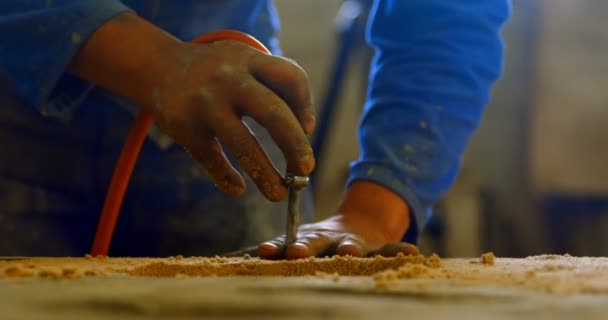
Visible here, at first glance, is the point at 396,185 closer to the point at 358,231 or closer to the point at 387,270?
the point at 358,231

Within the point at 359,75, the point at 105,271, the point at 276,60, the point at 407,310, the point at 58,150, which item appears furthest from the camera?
the point at 359,75

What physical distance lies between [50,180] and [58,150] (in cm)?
5

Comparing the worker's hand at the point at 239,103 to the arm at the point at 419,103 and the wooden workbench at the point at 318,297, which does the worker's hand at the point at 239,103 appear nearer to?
A: the wooden workbench at the point at 318,297

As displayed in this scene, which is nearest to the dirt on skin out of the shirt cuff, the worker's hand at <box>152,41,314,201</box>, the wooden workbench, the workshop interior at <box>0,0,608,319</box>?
the wooden workbench

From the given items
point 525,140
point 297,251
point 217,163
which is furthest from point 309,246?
point 525,140

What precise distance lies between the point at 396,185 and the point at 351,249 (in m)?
0.29

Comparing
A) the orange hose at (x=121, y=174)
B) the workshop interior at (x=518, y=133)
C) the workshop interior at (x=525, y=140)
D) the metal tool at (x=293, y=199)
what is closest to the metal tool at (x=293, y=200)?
the metal tool at (x=293, y=199)

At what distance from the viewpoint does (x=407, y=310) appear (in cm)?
40

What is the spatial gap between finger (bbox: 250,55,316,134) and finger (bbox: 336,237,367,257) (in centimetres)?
21

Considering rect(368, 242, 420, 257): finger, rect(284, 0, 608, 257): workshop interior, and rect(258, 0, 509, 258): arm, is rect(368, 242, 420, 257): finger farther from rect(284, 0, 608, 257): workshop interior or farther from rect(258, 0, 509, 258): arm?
rect(284, 0, 608, 257): workshop interior

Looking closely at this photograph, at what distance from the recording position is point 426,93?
4.07 feet

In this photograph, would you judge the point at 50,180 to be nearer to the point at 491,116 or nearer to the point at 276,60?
the point at 276,60

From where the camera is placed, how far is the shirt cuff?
1.18 m

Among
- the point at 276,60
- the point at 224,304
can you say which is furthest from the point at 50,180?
the point at 224,304
